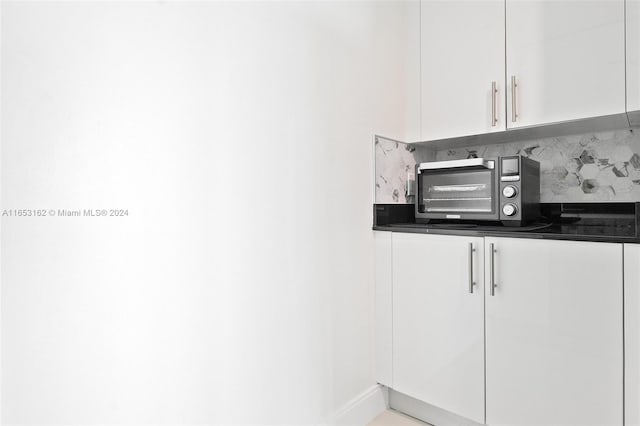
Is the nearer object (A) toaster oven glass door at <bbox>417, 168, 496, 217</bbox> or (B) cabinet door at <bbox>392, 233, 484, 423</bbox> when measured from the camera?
(B) cabinet door at <bbox>392, 233, 484, 423</bbox>

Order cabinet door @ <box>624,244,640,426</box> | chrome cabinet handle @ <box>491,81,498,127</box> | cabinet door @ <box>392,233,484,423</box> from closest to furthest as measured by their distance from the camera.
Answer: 1. cabinet door @ <box>624,244,640,426</box>
2. cabinet door @ <box>392,233,484,423</box>
3. chrome cabinet handle @ <box>491,81,498,127</box>

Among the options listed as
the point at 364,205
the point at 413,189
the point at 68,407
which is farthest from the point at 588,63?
the point at 68,407

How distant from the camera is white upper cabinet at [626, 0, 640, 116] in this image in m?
1.43

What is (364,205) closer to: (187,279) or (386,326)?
(386,326)

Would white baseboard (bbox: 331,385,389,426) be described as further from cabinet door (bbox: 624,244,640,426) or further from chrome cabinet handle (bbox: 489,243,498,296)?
cabinet door (bbox: 624,244,640,426)

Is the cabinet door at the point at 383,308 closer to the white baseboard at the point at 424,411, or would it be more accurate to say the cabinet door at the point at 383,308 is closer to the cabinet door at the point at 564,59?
the white baseboard at the point at 424,411

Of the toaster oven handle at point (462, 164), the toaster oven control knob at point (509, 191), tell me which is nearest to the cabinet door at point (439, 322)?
the toaster oven control knob at point (509, 191)

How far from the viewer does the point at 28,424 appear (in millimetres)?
924

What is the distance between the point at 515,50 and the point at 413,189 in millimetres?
827

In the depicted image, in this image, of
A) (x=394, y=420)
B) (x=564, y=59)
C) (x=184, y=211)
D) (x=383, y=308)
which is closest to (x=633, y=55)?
(x=564, y=59)

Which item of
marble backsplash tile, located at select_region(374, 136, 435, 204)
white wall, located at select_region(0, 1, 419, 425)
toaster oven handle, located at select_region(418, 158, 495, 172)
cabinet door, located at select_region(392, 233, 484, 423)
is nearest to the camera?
white wall, located at select_region(0, 1, 419, 425)

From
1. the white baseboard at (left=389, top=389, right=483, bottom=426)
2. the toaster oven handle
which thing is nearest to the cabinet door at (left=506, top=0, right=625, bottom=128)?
the toaster oven handle

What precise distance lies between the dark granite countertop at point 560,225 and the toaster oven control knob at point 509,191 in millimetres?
141

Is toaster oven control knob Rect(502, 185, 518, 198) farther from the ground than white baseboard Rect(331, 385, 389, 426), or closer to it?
farther from the ground
